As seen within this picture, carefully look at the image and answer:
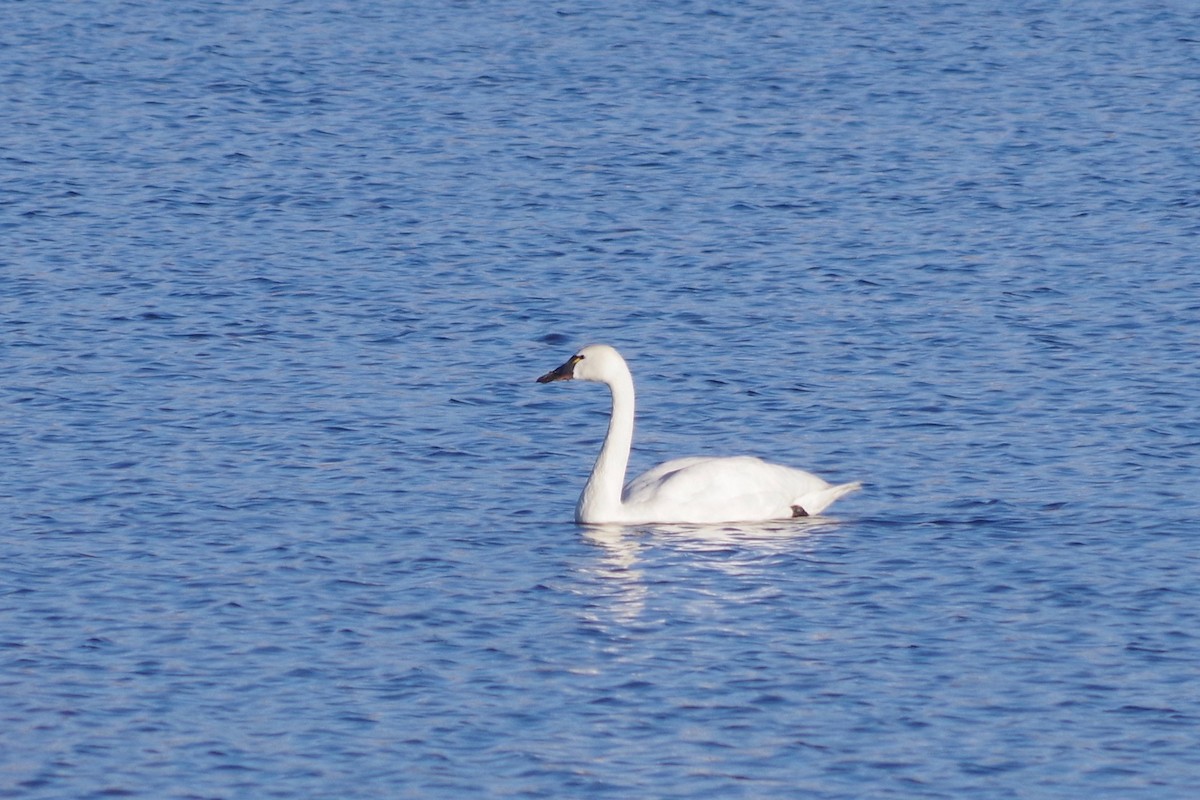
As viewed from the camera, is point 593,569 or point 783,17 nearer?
point 593,569

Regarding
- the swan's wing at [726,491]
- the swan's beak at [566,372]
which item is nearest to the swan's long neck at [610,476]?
the swan's wing at [726,491]

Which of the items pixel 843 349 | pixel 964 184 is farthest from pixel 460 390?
pixel 964 184

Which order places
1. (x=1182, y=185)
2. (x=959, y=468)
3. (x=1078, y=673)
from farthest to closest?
(x=1182, y=185) < (x=959, y=468) < (x=1078, y=673)

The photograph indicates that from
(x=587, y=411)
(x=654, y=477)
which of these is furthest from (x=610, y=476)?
(x=587, y=411)

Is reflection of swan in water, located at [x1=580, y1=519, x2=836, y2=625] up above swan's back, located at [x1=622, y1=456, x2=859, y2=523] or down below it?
below

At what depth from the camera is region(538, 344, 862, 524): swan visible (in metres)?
15.8

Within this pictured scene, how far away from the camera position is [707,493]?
1578 centimetres

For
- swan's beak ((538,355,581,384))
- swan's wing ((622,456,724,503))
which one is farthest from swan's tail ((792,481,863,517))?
swan's beak ((538,355,581,384))

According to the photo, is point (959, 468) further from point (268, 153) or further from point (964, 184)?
point (268, 153)

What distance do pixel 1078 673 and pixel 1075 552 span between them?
2.38 metres

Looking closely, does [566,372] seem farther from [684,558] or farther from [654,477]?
[684,558]

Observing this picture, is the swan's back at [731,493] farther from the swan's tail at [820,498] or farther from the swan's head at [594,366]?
the swan's head at [594,366]

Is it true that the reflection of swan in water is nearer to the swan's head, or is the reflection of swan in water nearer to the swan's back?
the swan's back

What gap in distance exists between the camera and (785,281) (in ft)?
75.6
